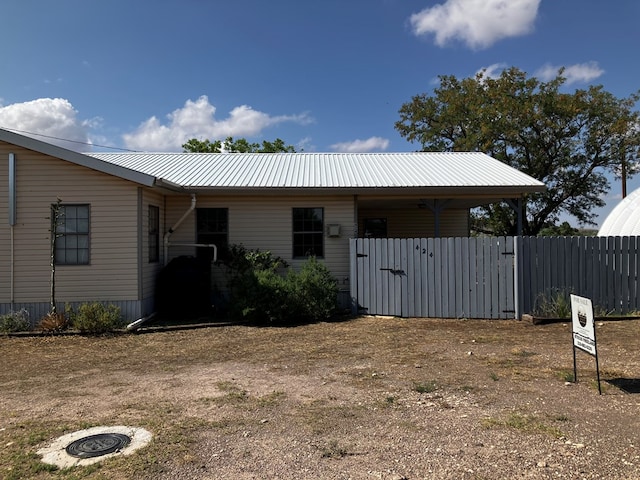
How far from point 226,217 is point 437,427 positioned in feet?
30.8

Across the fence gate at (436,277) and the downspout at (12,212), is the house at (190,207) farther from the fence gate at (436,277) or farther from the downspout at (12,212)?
the fence gate at (436,277)

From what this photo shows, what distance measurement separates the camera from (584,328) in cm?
553

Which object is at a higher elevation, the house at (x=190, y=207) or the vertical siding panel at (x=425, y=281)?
the house at (x=190, y=207)

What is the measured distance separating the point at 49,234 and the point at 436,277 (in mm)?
8247

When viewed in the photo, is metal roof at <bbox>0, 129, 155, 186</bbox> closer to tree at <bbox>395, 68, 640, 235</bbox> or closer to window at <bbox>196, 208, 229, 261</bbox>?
window at <bbox>196, 208, 229, 261</bbox>

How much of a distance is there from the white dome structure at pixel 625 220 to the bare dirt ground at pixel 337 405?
9476mm

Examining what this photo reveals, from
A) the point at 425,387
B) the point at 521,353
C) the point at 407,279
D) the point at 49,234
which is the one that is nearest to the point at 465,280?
the point at 407,279

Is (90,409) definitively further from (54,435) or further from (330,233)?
(330,233)

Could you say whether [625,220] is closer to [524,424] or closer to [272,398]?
[524,424]

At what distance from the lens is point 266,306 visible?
34.3ft

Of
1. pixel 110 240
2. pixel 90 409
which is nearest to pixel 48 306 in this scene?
pixel 110 240

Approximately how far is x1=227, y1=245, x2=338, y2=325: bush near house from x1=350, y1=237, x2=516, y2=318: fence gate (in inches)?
36.9

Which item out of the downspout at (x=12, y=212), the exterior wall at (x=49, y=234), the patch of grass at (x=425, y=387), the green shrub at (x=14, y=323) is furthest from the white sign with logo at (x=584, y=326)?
the downspout at (x=12, y=212)

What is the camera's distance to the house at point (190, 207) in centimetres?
1039
